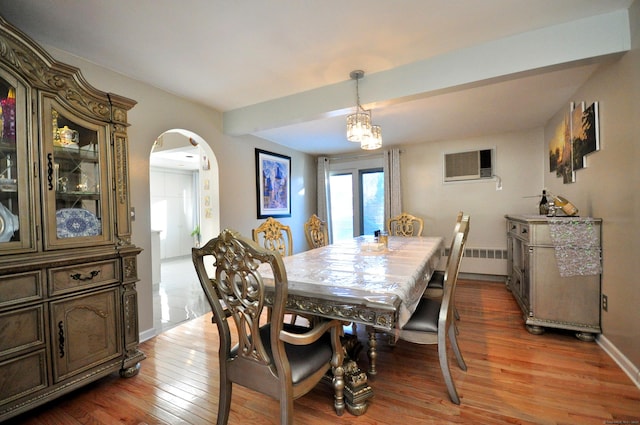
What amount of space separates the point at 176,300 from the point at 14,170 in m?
2.53

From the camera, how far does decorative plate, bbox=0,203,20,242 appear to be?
155 cm

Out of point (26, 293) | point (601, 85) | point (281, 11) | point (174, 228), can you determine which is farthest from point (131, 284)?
point (174, 228)

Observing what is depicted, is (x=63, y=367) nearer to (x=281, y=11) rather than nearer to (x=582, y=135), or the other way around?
(x=281, y=11)

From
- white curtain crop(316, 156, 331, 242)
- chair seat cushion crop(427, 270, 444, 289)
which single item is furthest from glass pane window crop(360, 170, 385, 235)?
chair seat cushion crop(427, 270, 444, 289)

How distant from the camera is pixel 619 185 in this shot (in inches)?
76.4

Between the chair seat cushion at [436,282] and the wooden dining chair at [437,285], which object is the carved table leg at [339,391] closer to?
the wooden dining chair at [437,285]

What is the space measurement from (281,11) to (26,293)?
2.17 meters

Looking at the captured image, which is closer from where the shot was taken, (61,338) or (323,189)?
(61,338)

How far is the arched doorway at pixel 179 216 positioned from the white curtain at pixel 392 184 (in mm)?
2980

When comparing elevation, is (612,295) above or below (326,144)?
below

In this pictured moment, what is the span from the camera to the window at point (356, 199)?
5.42 meters

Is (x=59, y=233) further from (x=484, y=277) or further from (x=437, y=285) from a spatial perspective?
(x=484, y=277)

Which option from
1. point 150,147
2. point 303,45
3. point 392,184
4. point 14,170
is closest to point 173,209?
point 150,147

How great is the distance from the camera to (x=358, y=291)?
4.34ft
